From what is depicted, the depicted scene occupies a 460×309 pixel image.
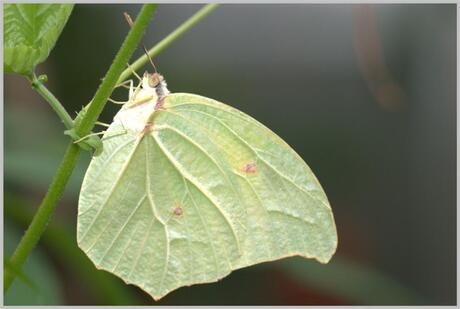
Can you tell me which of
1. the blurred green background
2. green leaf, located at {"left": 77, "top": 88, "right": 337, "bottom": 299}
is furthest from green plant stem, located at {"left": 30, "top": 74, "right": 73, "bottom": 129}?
the blurred green background

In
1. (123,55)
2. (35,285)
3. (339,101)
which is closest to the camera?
(123,55)

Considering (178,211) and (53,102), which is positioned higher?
(53,102)

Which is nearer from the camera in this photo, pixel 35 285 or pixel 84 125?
pixel 84 125

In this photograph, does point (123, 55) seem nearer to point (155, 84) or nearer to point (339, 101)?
point (155, 84)

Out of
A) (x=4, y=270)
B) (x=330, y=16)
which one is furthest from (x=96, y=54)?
(x=4, y=270)

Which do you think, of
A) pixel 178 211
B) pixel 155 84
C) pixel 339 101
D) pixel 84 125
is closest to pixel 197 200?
pixel 178 211

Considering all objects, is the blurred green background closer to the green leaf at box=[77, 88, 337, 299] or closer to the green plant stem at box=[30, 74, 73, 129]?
the green leaf at box=[77, 88, 337, 299]

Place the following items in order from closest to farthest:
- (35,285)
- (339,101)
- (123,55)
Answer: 1. (123,55)
2. (35,285)
3. (339,101)
